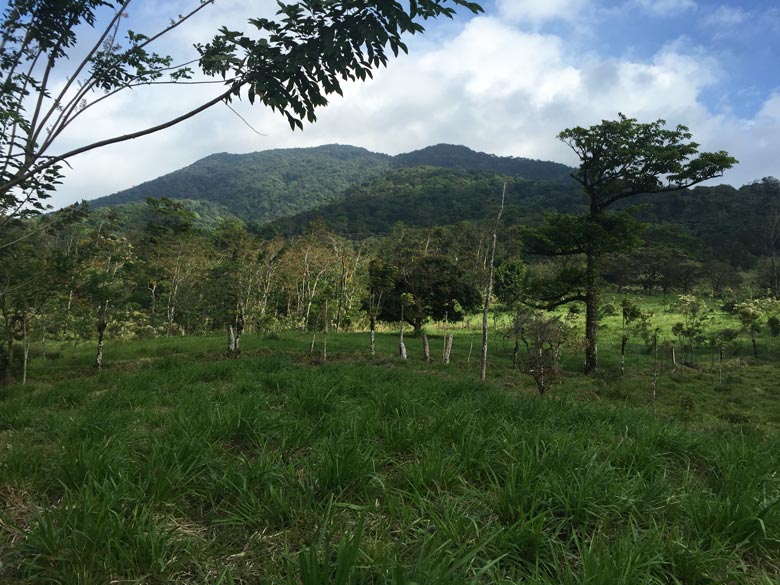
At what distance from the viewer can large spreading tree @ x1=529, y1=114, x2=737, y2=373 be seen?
1934cm

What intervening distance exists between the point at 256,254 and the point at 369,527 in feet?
126

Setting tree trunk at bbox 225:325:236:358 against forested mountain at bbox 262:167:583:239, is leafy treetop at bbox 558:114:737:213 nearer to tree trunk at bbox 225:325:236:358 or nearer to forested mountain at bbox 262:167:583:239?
tree trunk at bbox 225:325:236:358

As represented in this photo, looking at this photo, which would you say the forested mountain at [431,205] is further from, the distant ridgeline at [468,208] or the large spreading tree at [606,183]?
the large spreading tree at [606,183]

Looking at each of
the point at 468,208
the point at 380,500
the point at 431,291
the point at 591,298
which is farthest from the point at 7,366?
the point at 468,208

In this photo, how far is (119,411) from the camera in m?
5.20

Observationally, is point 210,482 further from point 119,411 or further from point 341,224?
point 341,224

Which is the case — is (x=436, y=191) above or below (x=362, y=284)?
above

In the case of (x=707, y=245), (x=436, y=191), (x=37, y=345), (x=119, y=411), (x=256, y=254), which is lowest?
(x=37, y=345)

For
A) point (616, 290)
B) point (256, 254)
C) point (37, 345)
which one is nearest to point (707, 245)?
point (616, 290)

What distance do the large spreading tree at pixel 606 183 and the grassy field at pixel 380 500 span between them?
62.8ft

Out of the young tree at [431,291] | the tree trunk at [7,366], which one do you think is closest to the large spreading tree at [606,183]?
the young tree at [431,291]

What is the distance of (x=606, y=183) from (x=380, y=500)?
24.1 m

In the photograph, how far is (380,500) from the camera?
2.83 metres

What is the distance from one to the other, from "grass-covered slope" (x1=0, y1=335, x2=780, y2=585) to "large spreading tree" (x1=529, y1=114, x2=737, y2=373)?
19.3 m
